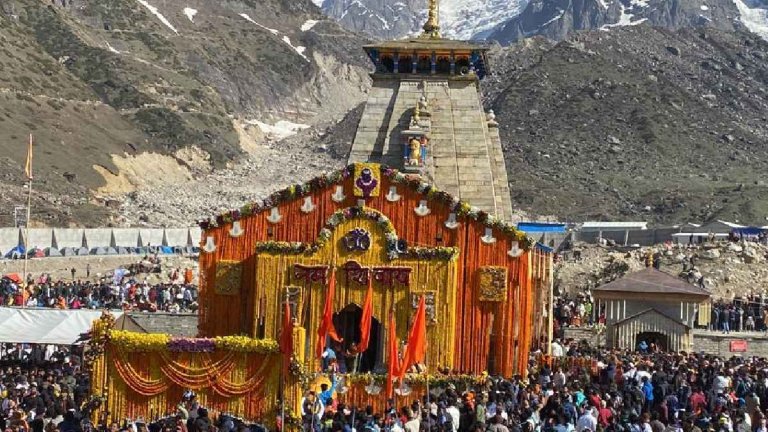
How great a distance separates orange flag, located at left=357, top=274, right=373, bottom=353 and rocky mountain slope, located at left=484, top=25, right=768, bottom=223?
83.1 meters

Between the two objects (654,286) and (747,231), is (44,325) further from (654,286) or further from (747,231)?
(747,231)

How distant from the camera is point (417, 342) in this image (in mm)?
32938

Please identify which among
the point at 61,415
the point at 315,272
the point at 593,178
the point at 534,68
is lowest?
the point at 61,415

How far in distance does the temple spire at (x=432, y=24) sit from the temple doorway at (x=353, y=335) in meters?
11.8

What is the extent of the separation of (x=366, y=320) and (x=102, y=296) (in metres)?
24.4

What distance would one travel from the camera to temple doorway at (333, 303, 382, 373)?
37250 mm

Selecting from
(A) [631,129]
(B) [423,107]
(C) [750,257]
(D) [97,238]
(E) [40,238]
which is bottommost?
(C) [750,257]

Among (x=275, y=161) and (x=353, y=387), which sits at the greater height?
(x=275, y=161)

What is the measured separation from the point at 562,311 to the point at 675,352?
9.55m

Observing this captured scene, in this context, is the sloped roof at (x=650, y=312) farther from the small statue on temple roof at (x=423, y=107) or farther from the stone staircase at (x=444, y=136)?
the small statue on temple roof at (x=423, y=107)

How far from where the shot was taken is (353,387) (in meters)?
34.2

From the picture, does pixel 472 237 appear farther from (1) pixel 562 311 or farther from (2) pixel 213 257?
(1) pixel 562 311

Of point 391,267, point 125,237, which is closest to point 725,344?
point 391,267

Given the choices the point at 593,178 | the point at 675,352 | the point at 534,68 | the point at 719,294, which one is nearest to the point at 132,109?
the point at 534,68
